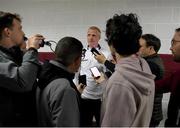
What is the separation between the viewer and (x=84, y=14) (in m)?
4.16

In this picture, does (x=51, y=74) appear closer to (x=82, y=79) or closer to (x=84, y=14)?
(x=82, y=79)

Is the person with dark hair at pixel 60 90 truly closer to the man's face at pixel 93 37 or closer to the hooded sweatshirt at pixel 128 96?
the hooded sweatshirt at pixel 128 96

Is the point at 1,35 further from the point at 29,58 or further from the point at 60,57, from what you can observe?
the point at 60,57

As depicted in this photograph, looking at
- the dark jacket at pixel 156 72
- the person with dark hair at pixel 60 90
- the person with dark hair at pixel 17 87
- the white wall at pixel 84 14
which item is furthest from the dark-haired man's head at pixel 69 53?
the white wall at pixel 84 14

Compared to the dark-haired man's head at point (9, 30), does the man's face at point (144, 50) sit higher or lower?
lower

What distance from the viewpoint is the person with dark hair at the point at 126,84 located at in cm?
143

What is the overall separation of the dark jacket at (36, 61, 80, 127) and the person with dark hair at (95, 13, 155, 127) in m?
0.16

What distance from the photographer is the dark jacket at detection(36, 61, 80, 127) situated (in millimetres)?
1507

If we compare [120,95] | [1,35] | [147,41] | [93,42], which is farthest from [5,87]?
[93,42]

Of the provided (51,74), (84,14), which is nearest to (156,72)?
(51,74)

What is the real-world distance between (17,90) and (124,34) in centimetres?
65

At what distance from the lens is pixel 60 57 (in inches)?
63.4

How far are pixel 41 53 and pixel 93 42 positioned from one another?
0.90 metres

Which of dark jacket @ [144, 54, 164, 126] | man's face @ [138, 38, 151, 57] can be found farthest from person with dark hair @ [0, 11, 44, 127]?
man's face @ [138, 38, 151, 57]
